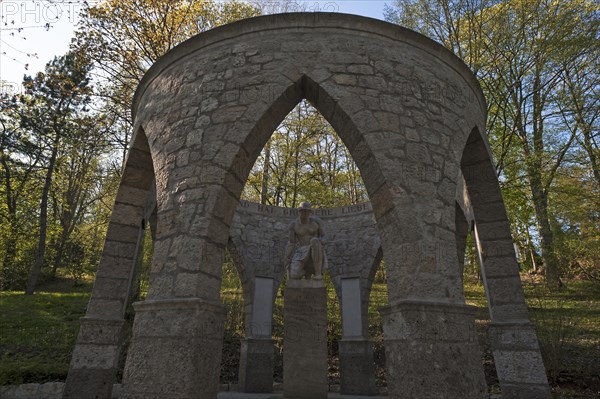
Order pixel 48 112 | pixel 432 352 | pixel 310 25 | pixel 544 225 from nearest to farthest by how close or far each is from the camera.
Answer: pixel 432 352 → pixel 310 25 → pixel 544 225 → pixel 48 112

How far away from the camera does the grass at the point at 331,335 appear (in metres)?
5.45

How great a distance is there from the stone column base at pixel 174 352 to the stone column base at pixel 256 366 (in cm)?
504

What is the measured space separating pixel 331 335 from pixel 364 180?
703cm

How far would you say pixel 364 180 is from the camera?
354 centimetres

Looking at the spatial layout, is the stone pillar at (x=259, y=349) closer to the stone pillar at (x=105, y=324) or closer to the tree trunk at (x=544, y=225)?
the stone pillar at (x=105, y=324)

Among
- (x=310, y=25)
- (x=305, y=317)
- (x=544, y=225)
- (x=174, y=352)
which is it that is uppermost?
(x=310, y=25)

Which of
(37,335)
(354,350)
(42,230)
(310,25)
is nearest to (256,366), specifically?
(354,350)

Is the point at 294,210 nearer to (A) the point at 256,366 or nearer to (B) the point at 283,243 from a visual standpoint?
(B) the point at 283,243

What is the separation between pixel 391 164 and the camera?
3.38 m

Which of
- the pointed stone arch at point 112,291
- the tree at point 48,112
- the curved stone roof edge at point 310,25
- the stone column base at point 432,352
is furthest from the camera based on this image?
the tree at point 48,112

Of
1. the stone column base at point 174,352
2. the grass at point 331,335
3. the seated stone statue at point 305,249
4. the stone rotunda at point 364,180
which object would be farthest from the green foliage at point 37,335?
the seated stone statue at point 305,249

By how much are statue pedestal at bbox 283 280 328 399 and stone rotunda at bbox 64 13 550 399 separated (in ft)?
7.85

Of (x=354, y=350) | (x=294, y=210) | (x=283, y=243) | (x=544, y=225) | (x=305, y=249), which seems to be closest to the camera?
(x=305, y=249)

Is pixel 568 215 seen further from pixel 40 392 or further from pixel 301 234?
pixel 40 392
